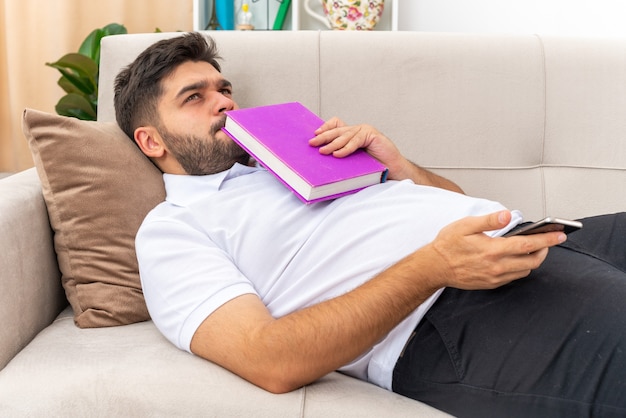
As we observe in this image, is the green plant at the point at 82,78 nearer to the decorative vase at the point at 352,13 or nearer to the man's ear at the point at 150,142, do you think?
the decorative vase at the point at 352,13

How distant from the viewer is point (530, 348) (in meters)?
0.93

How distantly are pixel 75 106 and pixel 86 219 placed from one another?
125 centimetres

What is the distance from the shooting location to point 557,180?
160cm

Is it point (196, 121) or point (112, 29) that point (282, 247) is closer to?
point (196, 121)

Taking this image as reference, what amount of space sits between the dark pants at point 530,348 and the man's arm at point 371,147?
0.37 meters

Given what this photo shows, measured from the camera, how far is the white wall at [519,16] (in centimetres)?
239

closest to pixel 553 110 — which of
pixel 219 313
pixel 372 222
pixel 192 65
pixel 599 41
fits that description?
pixel 599 41

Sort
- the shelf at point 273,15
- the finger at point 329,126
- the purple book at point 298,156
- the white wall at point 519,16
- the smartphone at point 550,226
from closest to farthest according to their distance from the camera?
the smartphone at point 550,226 < the purple book at point 298,156 < the finger at point 329,126 < the white wall at point 519,16 < the shelf at point 273,15

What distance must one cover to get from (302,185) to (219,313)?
0.30m

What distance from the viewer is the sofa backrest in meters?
1.58

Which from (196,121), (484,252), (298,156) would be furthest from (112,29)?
(484,252)

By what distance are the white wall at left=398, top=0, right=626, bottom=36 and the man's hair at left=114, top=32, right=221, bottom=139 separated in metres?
1.38

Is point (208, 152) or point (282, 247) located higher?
point (208, 152)

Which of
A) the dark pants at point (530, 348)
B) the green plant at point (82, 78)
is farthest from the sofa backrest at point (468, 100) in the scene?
the green plant at point (82, 78)
